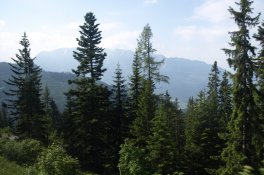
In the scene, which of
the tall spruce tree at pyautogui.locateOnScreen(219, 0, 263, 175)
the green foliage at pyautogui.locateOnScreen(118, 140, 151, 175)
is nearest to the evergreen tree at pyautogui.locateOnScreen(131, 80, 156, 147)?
the tall spruce tree at pyautogui.locateOnScreen(219, 0, 263, 175)

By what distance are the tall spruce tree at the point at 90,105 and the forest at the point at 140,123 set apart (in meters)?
0.11

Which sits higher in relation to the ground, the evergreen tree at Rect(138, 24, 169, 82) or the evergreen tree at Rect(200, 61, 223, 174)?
the evergreen tree at Rect(138, 24, 169, 82)

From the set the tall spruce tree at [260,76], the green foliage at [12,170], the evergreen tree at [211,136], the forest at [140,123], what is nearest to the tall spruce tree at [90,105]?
the forest at [140,123]

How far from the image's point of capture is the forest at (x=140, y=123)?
21750 millimetres

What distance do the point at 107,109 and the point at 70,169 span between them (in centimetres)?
2856

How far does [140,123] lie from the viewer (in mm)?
40656

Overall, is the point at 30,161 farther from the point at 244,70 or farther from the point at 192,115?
the point at 192,115

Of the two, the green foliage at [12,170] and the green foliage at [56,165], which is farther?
the green foliage at [56,165]

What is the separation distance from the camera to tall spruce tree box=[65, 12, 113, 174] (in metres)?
41.5

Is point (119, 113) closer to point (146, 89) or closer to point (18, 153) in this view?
point (146, 89)

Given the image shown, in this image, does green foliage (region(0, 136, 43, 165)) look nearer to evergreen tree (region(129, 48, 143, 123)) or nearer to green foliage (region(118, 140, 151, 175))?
green foliage (region(118, 140, 151, 175))

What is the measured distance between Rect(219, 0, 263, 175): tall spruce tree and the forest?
6cm

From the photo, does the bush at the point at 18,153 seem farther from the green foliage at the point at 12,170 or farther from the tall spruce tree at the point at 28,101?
the tall spruce tree at the point at 28,101

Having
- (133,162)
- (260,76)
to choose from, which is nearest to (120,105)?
(260,76)
